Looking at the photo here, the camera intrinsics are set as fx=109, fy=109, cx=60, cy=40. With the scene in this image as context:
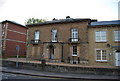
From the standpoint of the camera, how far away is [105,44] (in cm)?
1978

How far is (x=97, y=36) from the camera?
2053cm

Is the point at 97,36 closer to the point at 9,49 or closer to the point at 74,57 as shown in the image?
the point at 74,57

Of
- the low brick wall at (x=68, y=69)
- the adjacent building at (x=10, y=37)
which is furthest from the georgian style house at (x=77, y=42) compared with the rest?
the adjacent building at (x=10, y=37)

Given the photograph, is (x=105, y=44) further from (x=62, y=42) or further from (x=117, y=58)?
(x=62, y=42)


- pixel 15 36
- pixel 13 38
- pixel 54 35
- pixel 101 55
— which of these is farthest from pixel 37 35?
pixel 101 55

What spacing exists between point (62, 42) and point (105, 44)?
27.6 feet

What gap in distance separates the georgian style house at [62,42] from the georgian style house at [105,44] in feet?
4.16

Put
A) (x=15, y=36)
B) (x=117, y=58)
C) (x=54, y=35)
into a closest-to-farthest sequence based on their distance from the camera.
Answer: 1. (x=117, y=58)
2. (x=54, y=35)
3. (x=15, y=36)

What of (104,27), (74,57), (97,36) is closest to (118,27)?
Result: (104,27)

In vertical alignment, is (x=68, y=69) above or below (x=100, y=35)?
below

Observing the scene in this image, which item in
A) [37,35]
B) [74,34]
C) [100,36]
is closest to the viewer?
[100,36]

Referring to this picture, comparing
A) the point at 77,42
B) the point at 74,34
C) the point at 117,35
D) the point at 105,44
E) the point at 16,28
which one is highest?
the point at 16,28

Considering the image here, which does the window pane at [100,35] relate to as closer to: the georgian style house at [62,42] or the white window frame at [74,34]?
the georgian style house at [62,42]

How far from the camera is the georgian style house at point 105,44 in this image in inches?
752
